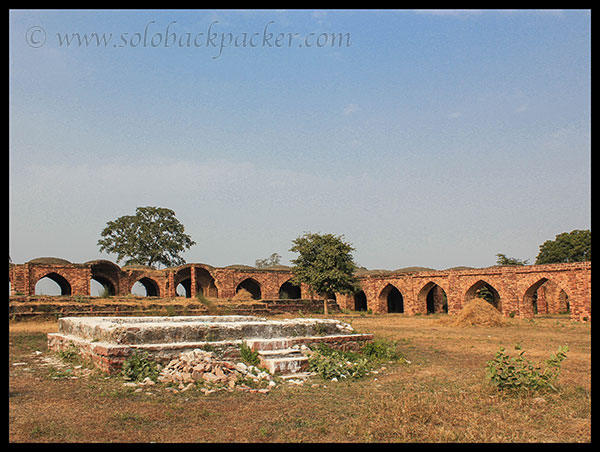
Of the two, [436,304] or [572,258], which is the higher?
[572,258]

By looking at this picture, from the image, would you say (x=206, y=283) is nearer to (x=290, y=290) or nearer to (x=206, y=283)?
(x=206, y=283)

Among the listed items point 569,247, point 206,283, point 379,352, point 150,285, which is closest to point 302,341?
point 379,352

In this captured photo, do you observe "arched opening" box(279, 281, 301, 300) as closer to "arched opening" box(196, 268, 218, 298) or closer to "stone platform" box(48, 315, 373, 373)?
"arched opening" box(196, 268, 218, 298)

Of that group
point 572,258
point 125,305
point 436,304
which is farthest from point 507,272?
point 572,258

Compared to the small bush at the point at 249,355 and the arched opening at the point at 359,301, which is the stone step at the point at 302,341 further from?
the arched opening at the point at 359,301

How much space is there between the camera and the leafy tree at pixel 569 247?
37125mm

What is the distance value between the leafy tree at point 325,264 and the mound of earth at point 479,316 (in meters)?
7.50

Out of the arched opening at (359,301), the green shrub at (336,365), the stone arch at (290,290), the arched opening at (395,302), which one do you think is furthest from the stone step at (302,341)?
the arched opening at (395,302)

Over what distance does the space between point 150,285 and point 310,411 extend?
2997cm

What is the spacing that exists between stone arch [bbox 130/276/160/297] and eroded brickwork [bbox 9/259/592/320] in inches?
2.3

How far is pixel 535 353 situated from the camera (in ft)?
30.5

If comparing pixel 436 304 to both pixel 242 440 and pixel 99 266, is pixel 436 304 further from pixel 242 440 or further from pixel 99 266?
pixel 242 440

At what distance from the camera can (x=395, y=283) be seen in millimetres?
28062
